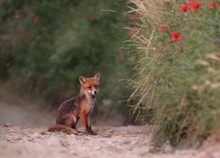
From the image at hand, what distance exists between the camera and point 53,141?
9555mm

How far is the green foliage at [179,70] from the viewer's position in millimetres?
8312

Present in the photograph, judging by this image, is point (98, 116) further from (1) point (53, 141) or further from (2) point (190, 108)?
(2) point (190, 108)

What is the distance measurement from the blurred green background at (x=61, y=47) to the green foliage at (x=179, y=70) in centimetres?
413

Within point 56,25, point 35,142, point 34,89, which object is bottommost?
point 35,142

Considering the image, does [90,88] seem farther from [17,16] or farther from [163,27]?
[17,16]

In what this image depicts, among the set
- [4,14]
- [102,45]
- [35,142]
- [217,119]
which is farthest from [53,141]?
[4,14]

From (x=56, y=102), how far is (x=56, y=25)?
190cm

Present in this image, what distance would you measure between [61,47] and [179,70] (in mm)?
8252

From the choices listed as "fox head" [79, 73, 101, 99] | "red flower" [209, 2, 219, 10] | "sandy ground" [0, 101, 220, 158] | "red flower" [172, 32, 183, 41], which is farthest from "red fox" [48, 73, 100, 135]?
"red flower" [209, 2, 219, 10]

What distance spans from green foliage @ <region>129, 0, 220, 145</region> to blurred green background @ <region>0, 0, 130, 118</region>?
4132mm

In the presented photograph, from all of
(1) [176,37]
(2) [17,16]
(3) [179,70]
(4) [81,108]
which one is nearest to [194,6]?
(1) [176,37]

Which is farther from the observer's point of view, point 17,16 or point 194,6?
point 17,16

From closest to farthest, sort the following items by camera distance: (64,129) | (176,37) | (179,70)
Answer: (179,70), (176,37), (64,129)

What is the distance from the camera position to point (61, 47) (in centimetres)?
1686
